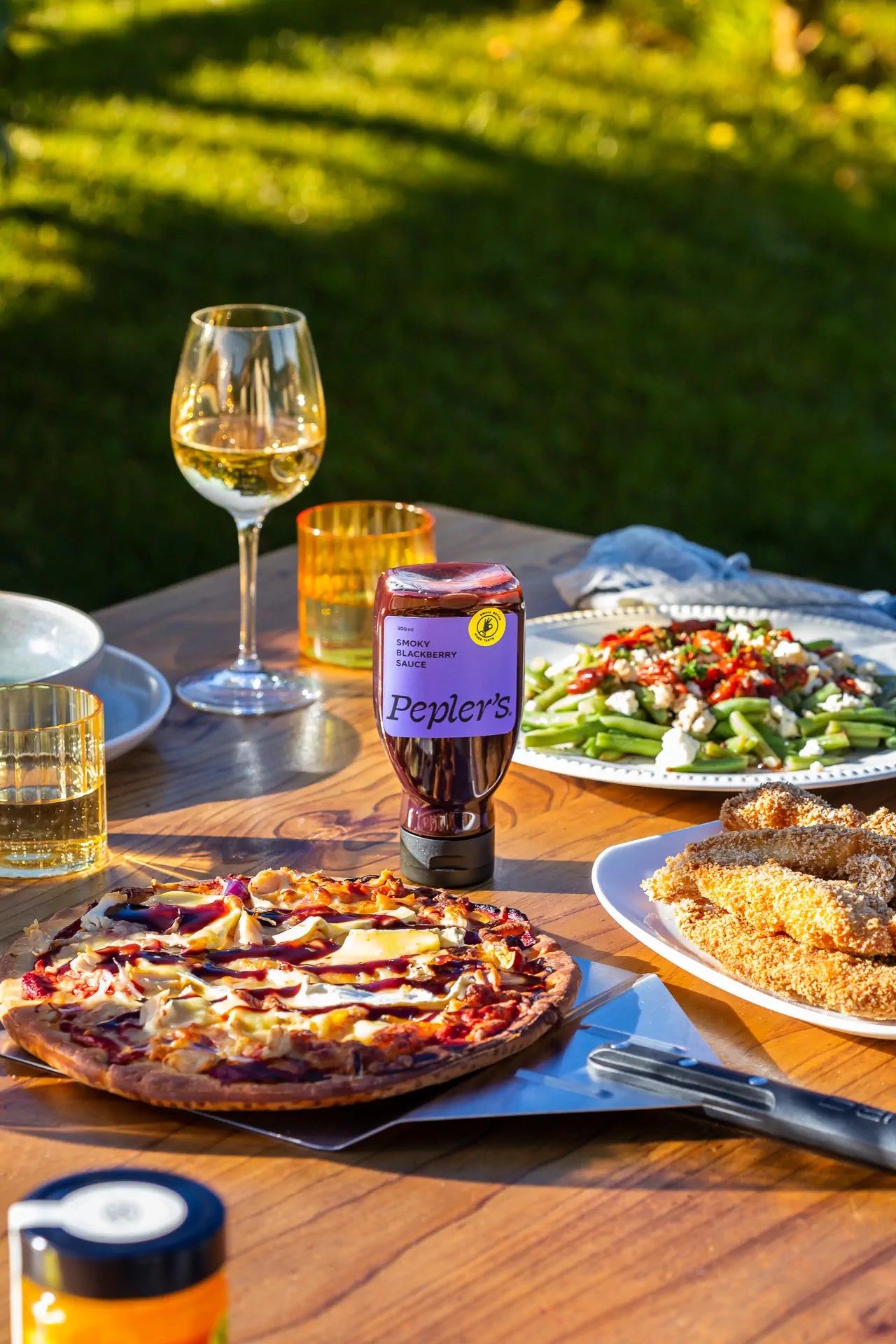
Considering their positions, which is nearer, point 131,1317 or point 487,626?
point 131,1317

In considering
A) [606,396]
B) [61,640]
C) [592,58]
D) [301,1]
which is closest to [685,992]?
[61,640]

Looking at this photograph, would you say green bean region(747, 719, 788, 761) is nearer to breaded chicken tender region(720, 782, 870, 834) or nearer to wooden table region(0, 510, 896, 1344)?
breaded chicken tender region(720, 782, 870, 834)

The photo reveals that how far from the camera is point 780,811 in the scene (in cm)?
132

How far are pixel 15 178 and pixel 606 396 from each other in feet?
7.45

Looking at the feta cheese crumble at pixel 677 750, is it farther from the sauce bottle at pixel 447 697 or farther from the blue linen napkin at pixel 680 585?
the blue linen napkin at pixel 680 585

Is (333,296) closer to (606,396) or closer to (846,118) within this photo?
(606,396)

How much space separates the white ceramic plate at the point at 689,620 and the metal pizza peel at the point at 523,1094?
453 mm

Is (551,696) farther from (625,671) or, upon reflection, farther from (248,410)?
(248,410)

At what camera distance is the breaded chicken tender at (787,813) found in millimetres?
1300

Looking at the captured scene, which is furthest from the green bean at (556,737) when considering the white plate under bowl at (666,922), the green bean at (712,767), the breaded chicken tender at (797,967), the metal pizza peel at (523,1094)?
the metal pizza peel at (523,1094)

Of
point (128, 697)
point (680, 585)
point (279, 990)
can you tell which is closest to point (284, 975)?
point (279, 990)

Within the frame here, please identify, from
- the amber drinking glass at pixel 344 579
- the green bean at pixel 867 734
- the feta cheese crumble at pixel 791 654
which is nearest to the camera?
the green bean at pixel 867 734

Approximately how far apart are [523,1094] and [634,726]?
0.65m

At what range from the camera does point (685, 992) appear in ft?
3.91
